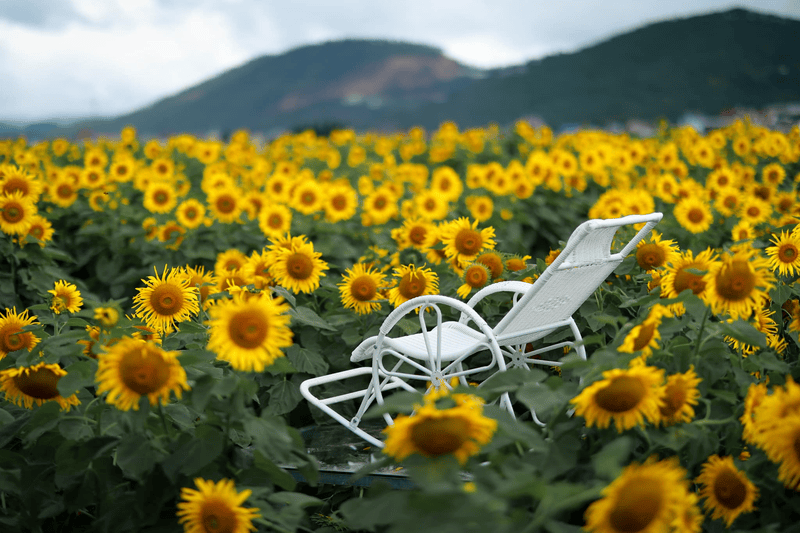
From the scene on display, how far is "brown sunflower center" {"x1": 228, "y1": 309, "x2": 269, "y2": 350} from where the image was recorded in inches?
68.9

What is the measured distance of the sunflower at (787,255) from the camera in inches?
100

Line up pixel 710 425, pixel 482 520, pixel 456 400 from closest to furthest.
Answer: pixel 482 520, pixel 456 400, pixel 710 425

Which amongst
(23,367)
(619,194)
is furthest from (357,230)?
(23,367)

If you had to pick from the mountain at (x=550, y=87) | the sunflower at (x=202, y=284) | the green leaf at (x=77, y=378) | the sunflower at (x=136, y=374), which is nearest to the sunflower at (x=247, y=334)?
the sunflower at (x=136, y=374)

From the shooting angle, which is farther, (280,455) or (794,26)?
(794,26)

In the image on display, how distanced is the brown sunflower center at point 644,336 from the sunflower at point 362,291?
1.45m

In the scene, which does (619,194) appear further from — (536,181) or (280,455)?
(280,455)

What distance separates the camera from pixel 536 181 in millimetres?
6227

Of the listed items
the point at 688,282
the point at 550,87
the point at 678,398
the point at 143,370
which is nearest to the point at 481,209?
the point at 688,282

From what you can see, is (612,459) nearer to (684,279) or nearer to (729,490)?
(729,490)

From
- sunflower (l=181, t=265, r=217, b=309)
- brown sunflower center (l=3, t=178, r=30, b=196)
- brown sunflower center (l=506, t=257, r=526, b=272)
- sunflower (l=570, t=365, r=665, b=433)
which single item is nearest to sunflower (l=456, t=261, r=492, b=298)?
brown sunflower center (l=506, t=257, r=526, b=272)

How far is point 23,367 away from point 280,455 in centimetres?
94

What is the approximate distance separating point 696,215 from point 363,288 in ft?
9.39

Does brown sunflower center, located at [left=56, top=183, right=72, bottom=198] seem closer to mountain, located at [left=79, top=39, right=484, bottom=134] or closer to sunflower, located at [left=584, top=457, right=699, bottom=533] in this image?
sunflower, located at [left=584, top=457, right=699, bottom=533]
